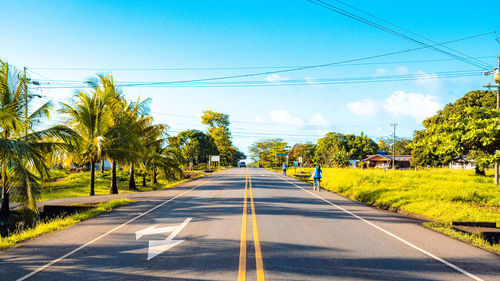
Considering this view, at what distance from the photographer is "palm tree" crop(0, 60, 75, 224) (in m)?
9.60

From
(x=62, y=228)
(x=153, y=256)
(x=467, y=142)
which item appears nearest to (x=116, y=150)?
(x=62, y=228)

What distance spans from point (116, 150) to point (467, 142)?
17.6 meters

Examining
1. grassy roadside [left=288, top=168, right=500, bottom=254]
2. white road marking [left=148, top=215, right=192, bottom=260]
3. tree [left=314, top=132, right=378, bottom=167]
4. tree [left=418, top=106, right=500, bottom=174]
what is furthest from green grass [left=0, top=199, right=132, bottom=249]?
tree [left=314, top=132, right=378, bottom=167]

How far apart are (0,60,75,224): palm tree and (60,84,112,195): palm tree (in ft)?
20.9

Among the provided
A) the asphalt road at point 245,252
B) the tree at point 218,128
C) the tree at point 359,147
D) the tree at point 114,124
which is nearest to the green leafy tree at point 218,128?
the tree at point 218,128

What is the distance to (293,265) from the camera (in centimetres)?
561

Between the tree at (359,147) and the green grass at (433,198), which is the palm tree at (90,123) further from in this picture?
the tree at (359,147)

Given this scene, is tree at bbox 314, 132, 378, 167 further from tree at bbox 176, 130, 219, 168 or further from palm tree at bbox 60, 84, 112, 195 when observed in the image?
palm tree at bbox 60, 84, 112, 195

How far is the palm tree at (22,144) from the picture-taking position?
960 cm

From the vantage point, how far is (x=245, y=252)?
21.0 ft

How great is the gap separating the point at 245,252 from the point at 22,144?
7.90 m

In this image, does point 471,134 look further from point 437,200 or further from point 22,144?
point 22,144

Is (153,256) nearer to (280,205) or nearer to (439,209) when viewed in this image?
(280,205)

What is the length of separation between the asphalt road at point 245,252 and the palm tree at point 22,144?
6.80 feet
